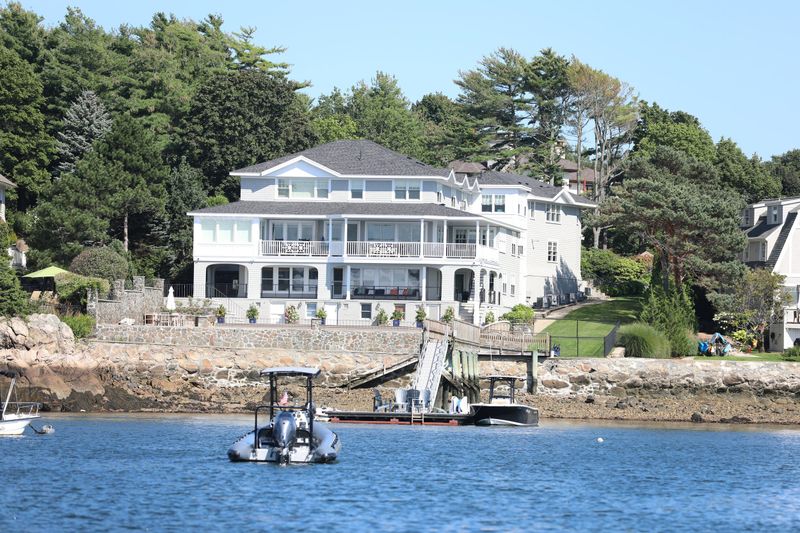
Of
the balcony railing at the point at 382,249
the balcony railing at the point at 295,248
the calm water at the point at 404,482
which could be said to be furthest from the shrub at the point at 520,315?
the calm water at the point at 404,482

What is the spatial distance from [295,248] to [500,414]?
21220 mm

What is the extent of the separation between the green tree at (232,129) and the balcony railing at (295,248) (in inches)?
667

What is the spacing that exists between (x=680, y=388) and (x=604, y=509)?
94.4ft

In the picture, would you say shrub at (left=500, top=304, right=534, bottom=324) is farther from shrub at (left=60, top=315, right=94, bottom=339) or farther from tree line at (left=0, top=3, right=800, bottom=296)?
shrub at (left=60, top=315, right=94, bottom=339)

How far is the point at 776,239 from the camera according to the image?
263ft

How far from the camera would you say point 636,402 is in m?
65.2

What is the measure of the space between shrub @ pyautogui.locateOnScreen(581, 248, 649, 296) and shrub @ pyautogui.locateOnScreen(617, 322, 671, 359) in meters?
23.6

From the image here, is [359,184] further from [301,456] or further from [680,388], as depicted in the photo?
[301,456]

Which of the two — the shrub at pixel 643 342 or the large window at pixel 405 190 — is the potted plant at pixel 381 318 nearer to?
the large window at pixel 405 190

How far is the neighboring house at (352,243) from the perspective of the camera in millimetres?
75000

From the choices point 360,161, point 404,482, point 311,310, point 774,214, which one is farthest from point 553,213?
point 404,482

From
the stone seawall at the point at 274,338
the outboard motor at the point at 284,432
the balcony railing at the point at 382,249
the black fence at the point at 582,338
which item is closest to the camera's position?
the outboard motor at the point at 284,432

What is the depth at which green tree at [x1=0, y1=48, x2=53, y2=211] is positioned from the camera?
287 feet

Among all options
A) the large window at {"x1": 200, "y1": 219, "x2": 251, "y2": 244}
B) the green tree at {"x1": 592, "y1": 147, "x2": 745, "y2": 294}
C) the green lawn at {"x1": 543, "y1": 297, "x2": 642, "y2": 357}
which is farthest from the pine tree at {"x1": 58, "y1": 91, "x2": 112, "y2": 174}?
the green tree at {"x1": 592, "y1": 147, "x2": 745, "y2": 294}
